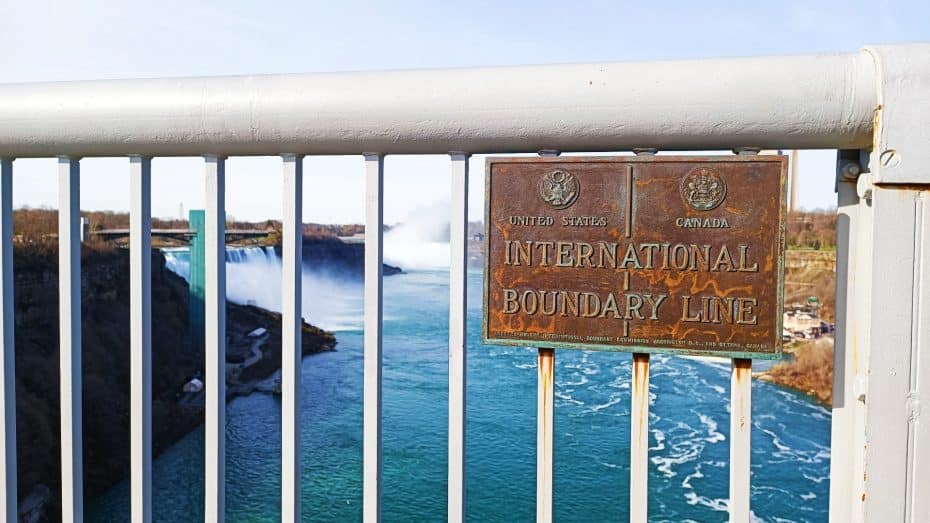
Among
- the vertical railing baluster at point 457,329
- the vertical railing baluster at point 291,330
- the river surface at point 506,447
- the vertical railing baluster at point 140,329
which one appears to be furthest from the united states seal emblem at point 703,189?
the river surface at point 506,447

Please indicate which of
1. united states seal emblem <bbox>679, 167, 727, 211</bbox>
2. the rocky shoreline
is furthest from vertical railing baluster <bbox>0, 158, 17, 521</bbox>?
the rocky shoreline

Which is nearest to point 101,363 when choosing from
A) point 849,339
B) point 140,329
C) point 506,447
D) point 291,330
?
point 506,447

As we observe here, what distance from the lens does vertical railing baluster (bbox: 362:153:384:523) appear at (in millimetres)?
1457

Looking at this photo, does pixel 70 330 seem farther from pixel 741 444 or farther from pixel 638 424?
pixel 741 444

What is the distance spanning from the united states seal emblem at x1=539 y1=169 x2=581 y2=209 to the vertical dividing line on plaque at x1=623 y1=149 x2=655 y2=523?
124 millimetres

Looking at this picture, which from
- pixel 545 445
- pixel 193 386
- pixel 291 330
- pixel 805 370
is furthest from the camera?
pixel 805 370

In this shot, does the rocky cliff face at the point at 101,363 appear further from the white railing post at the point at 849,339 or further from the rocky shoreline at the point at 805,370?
the rocky shoreline at the point at 805,370

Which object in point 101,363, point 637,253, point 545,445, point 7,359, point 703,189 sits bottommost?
point 101,363

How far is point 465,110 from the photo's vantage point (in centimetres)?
134

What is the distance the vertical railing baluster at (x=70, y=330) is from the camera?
1.60 metres

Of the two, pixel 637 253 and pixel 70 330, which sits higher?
pixel 637 253

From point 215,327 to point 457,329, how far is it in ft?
2.06

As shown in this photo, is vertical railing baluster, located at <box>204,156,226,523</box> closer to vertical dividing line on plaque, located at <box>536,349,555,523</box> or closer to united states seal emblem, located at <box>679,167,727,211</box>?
vertical dividing line on plaque, located at <box>536,349,555,523</box>

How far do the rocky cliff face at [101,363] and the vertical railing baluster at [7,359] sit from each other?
13.2 m
